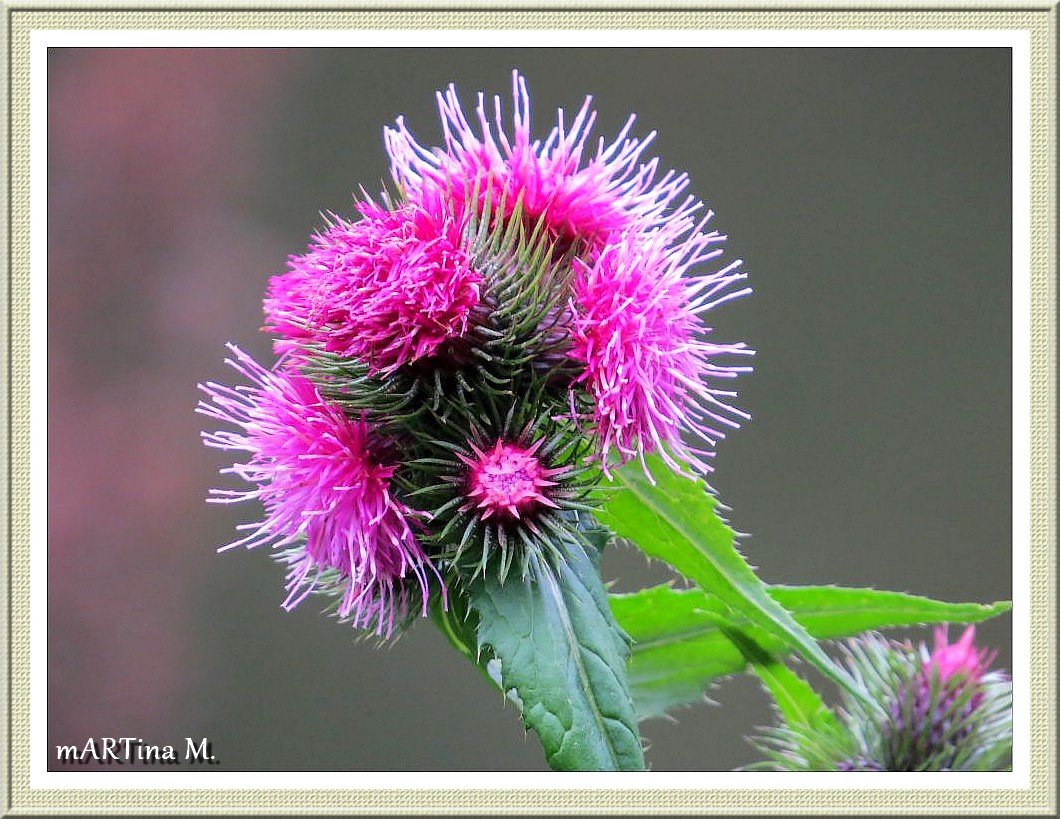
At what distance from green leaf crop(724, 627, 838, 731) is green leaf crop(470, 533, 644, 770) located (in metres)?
0.26

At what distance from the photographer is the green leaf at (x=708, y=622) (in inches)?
45.6

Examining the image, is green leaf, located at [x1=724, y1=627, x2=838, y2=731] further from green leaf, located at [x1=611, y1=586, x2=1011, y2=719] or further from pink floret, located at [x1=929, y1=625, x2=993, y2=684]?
pink floret, located at [x1=929, y1=625, x2=993, y2=684]

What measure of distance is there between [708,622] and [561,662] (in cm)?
32

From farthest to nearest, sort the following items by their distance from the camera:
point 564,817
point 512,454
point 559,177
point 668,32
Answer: point 668,32
point 564,817
point 559,177
point 512,454

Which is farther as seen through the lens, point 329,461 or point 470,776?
point 470,776

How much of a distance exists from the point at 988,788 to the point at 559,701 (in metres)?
0.65

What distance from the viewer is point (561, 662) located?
0.94 m

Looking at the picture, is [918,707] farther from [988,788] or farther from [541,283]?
[541,283]

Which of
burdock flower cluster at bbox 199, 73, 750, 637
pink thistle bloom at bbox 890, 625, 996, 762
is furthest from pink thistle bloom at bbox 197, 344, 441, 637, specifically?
pink thistle bloom at bbox 890, 625, 996, 762

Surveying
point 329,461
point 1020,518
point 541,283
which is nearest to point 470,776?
point 329,461

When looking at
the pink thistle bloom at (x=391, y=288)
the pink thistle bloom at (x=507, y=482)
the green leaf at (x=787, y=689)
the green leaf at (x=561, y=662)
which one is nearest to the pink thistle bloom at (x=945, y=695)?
the green leaf at (x=787, y=689)

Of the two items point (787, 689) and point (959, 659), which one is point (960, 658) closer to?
point (959, 659)

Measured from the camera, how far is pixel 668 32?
1316mm

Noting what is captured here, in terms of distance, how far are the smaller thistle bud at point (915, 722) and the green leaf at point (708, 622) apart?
17 centimetres
